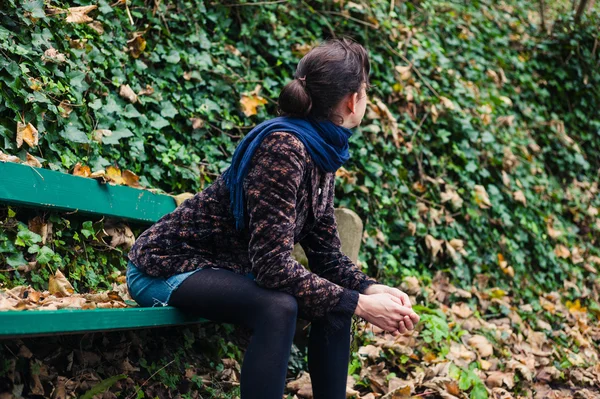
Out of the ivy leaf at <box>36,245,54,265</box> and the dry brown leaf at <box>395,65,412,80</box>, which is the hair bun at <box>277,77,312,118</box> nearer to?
the ivy leaf at <box>36,245,54,265</box>

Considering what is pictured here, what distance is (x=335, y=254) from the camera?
2654 mm

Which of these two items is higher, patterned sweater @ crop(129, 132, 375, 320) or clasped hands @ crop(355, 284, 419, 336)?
patterned sweater @ crop(129, 132, 375, 320)

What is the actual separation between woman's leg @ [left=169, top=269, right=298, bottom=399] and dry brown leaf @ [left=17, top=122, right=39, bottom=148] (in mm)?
1006

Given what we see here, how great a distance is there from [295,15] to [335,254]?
2561 mm

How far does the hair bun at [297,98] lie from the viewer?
2254 mm

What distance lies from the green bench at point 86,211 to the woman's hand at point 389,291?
0.65 meters

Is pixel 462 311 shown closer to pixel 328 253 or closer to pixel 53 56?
pixel 328 253

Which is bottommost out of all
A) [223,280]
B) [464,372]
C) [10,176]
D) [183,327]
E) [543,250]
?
[543,250]

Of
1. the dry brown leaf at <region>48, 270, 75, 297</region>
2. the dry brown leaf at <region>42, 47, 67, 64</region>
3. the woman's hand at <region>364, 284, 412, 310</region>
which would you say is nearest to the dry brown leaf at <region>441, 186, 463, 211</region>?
the woman's hand at <region>364, 284, 412, 310</region>

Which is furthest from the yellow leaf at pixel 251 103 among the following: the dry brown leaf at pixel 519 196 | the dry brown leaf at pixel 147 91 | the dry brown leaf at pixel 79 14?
the dry brown leaf at pixel 519 196

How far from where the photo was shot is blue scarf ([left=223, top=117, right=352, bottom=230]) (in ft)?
7.18

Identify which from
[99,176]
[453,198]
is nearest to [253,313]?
[99,176]

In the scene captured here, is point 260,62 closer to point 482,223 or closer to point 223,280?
point 482,223

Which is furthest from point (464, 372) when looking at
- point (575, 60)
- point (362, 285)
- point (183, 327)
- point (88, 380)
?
point (575, 60)
